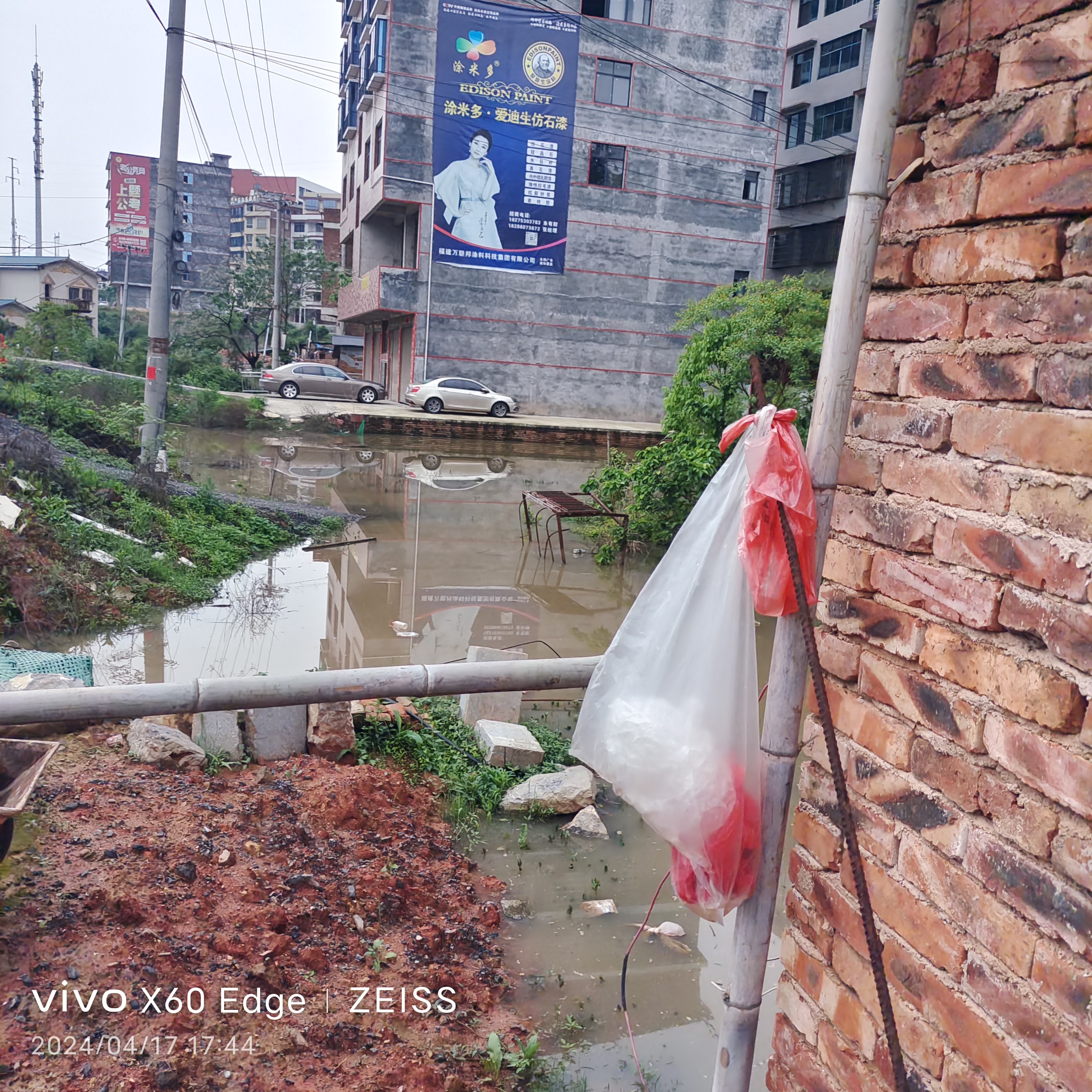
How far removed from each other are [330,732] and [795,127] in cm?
3359

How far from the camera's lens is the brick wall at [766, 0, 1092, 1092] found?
3.93 ft

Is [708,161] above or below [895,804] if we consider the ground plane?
Result: above

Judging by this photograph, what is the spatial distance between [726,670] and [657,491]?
870cm

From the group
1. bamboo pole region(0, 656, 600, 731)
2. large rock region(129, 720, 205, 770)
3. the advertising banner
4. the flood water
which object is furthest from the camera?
the advertising banner

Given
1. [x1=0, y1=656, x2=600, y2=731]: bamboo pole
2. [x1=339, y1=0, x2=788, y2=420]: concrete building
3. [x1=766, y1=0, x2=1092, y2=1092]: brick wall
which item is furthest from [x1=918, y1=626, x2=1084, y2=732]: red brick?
[x1=339, y1=0, x2=788, y2=420]: concrete building

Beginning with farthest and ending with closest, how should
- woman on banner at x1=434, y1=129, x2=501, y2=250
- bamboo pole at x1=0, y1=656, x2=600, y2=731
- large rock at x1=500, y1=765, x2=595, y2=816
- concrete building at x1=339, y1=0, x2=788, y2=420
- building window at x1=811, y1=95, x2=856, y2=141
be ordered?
building window at x1=811, y1=95, x2=856, y2=141, concrete building at x1=339, y1=0, x2=788, y2=420, woman on banner at x1=434, y1=129, x2=501, y2=250, large rock at x1=500, y1=765, x2=595, y2=816, bamboo pole at x1=0, y1=656, x2=600, y2=731

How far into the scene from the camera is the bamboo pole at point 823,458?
4.94 feet

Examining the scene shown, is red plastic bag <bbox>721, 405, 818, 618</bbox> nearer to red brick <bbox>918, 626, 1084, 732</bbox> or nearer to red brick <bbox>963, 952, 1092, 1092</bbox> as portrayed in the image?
red brick <bbox>918, 626, 1084, 732</bbox>

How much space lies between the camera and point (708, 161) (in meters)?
27.4

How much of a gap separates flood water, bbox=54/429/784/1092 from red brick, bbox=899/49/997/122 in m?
2.21

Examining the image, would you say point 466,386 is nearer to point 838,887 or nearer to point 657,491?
point 657,491

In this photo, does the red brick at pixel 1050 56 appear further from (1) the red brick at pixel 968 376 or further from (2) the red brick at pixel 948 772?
(2) the red brick at pixel 948 772

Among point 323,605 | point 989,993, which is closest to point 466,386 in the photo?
point 323,605

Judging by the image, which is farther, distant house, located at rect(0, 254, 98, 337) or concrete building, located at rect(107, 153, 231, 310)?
concrete building, located at rect(107, 153, 231, 310)
